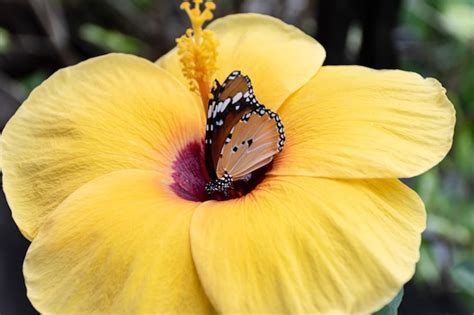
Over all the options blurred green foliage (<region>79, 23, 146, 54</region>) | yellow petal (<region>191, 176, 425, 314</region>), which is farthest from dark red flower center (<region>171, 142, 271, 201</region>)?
blurred green foliage (<region>79, 23, 146, 54</region>)

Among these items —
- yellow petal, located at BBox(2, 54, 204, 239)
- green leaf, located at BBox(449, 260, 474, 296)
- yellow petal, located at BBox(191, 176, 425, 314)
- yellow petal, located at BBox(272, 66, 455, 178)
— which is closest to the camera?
yellow petal, located at BBox(191, 176, 425, 314)

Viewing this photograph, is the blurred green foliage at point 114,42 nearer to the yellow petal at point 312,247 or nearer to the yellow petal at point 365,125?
the yellow petal at point 365,125

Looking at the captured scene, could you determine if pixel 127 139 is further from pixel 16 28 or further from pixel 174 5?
pixel 16 28

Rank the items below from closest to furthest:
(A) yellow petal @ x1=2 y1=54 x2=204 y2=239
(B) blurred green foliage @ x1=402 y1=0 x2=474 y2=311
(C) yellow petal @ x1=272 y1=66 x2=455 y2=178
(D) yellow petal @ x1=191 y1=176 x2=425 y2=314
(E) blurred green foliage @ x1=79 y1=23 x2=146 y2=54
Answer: (D) yellow petal @ x1=191 y1=176 x2=425 y2=314, (C) yellow petal @ x1=272 y1=66 x2=455 y2=178, (A) yellow petal @ x1=2 y1=54 x2=204 y2=239, (B) blurred green foliage @ x1=402 y1=0 x2=474 y2=311, (E) blurred green foliage @ x1=79 y1=23 x2=146 y2=54

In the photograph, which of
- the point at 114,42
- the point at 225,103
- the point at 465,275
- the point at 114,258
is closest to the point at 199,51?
the point at 225,103

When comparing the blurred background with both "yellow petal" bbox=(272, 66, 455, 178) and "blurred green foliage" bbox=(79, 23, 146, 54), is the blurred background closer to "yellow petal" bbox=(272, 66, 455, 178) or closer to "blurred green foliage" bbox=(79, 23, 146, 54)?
"blurred green foliage" bbox=(79, 23, 146, 54)

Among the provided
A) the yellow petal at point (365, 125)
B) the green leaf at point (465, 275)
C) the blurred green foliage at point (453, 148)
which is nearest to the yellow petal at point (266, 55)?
the yellow petal at point (365, 125)

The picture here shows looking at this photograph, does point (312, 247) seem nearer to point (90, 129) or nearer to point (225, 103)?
point (225, 103)

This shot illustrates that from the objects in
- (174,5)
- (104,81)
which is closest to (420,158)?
(104,81)
